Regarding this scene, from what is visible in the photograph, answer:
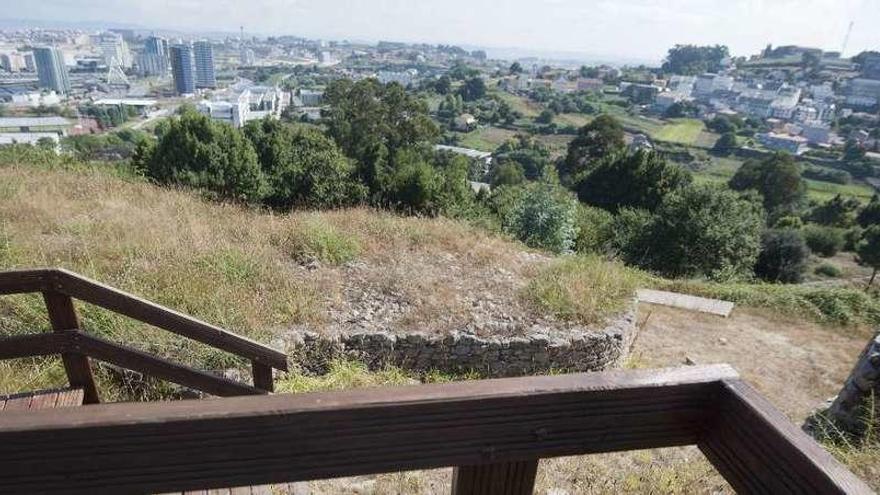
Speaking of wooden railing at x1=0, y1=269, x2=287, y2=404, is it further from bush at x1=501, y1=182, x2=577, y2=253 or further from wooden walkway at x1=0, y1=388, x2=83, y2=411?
bush at x1=501, y1=182, x2=577, y2=253

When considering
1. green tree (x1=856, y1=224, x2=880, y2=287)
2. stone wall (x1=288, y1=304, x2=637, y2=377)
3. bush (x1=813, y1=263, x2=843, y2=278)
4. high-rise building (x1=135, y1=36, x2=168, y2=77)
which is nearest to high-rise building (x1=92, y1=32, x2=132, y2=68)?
high-rise building (x1=135, y1=36, x2=168, y2=77)

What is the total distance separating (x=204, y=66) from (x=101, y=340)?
16909cm

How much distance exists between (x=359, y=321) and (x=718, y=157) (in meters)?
70.6

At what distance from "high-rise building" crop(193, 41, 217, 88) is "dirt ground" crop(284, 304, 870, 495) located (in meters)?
162

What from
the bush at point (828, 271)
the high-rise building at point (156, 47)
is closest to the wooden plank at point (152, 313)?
the bush at point (828, 271)

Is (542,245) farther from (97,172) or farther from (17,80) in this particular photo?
(17,80)

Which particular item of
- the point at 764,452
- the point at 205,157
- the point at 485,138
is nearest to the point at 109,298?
the point at 764,452

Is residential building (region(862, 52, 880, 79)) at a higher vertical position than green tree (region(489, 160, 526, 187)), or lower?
higher

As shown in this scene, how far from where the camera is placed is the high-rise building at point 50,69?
12006 centimetres

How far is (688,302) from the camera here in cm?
1016

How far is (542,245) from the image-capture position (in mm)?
12844

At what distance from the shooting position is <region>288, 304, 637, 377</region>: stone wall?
231 inches

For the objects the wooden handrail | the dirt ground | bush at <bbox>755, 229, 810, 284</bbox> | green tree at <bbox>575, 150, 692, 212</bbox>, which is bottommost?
bush at <bbox>755, 229, 810, 284</bbox>

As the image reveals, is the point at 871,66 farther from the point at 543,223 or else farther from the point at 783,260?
the point at 543,223
